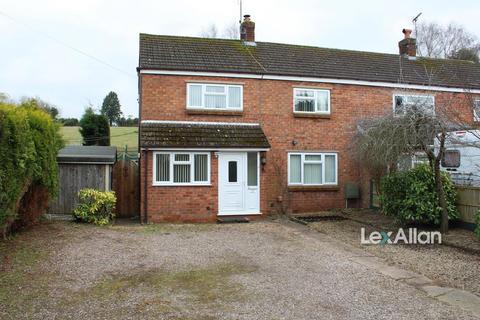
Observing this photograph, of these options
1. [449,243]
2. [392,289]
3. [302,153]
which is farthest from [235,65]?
[392,289]

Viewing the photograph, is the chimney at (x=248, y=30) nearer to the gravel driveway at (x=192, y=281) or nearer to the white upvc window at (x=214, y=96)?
the white upvc window at (x=214, y=96)

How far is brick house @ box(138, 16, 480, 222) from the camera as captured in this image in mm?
13461

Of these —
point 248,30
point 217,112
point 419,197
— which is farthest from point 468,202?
point 248,30

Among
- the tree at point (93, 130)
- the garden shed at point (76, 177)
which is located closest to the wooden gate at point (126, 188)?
the garden shed at point (76, 177)

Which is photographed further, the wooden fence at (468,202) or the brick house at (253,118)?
the brick house at (253,118)

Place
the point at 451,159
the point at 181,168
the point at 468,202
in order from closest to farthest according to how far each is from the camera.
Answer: the point at 468,202 → the point at 451,159 → the point at 181,168

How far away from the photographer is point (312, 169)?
15.7 metres

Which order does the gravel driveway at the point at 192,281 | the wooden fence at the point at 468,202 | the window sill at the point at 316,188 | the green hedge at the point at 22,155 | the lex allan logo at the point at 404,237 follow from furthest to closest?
1. the window sill at the point at 316,188
2. the wooden fence at the point at 468,202
3. the lex allan logo at the point at 404,237
4. the green hedge at the point at 22,155
5. the gravel driveway at the point at 192,281

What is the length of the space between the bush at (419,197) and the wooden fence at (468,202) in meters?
0.15

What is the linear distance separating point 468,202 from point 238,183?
269 inches

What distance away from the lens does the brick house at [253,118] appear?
13461mm

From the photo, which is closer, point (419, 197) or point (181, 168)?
point (419, 197)

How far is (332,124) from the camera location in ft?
52.1

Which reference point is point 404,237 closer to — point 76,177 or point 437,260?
point 437,260
